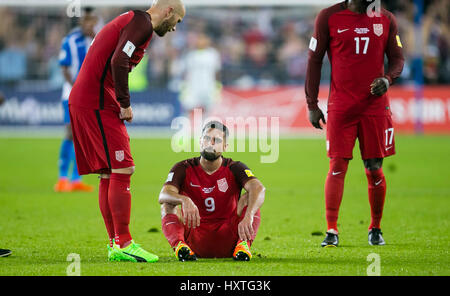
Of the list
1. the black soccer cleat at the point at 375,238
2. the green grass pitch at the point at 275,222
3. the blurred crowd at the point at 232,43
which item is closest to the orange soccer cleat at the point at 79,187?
the green grass pitch at the point at 275,222

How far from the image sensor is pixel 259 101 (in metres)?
22.5

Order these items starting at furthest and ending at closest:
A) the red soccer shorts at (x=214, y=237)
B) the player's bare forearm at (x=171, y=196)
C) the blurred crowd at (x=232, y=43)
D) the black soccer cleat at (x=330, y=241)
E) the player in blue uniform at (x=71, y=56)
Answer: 1. the blurred crowd at (x=232, y=43)
2. the player in blue uniform at (x=71, y=56)
3. the black soccer cleat at (x=330, y=241)
4. the red soccer shorts at (x=214, y=237)
5. the player's bare forearm at (x=171, y=196)

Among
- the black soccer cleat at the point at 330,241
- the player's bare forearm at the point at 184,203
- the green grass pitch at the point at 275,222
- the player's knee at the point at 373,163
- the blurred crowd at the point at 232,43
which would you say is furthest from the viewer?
the blurred crowd at the point at 232,43

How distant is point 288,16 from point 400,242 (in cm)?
1963

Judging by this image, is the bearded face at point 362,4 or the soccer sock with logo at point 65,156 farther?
the soccer sock with logo at point 65,156

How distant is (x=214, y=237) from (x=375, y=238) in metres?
1.69

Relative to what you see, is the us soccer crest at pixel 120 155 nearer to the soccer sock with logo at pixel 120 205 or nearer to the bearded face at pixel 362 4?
the soccer sock with logo at pixel 120 205

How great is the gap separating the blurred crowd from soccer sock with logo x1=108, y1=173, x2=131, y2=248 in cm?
1750

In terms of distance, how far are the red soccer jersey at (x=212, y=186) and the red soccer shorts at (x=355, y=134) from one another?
114 cm

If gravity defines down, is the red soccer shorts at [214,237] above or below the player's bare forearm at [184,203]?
below

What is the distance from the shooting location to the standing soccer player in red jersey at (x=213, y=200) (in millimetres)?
5852
